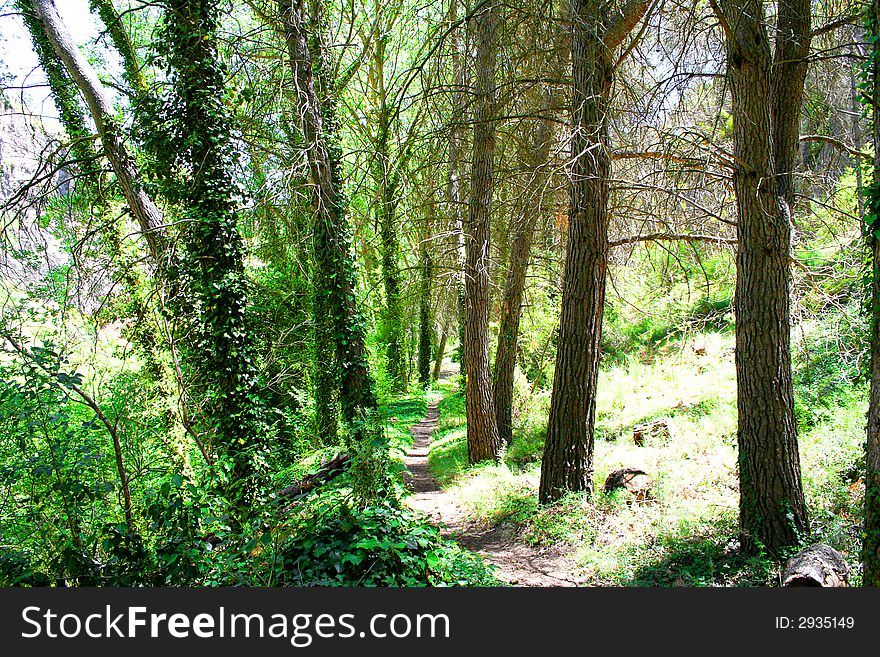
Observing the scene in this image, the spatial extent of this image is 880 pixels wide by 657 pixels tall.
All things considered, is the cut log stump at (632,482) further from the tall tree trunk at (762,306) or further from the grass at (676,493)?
the tall tree trunk at (762,306)

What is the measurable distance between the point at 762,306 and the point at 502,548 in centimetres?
418

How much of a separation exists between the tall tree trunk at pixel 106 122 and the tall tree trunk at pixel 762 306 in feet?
23.6

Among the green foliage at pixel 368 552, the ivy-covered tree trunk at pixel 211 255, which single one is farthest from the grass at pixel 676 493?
the ivy-covered tree trunk at pixel 211 255

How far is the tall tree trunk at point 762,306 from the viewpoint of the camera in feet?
17.5

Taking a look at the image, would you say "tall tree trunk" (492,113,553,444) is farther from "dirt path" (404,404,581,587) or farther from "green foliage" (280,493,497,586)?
"green foliage" (280,493,497,586)

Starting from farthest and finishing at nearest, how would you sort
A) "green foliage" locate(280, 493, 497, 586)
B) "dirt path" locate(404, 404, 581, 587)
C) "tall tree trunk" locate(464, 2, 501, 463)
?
"tall tree trunk" locate(464, 2, 501, 463), "dirt path" locate(404, 404, 581, 587), "green foliage" locate(280, 493, 497, 586)

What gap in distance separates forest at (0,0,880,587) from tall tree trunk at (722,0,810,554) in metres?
0.03

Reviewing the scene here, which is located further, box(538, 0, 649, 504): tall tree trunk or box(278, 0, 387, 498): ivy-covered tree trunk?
box(278, 0, 387, 498): ivy-covered tree trunk

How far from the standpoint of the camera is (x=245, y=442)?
8.22 m

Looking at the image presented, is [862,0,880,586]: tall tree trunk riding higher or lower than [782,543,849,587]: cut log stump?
higher

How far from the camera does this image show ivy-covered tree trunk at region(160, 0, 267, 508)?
8.12 m

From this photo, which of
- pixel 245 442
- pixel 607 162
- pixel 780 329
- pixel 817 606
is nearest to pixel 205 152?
pixel 245 442

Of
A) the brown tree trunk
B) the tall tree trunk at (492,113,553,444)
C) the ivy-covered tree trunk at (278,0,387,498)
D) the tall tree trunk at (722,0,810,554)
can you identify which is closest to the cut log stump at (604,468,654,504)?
the brown tree trunk

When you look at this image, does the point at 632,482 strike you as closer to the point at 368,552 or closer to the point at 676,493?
the point at 676,493
